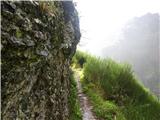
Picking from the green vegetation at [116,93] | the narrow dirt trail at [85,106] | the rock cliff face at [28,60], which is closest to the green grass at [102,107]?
the green vegetation at [116,93]

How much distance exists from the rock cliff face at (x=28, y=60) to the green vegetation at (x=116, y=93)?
9.47 ft

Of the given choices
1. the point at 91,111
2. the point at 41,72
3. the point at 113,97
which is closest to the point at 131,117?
the point at 91,111

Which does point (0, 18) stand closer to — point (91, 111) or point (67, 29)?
point (67, 29)

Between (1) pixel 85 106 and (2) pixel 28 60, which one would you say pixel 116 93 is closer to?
(1) pixel 85 106

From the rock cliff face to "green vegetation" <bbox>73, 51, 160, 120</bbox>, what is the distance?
289 centimetres

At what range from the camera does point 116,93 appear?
9008mm

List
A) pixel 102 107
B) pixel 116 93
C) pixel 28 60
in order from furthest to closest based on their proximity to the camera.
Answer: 1. pixel 116 93
2. pixel 102 107
3. pixel 28 60

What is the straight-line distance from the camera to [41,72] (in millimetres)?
4359

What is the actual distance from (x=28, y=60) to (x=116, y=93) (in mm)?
5870

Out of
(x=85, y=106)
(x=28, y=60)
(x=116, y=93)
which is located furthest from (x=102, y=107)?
(x=28, y=60)

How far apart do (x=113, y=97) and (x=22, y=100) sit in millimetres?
5480

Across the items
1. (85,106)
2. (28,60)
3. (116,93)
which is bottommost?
(85,106)

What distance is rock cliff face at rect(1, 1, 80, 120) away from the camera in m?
3.11

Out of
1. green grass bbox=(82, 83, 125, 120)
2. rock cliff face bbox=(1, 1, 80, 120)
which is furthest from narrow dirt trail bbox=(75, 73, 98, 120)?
rock cliff face bbox=(1, 1, 80, 120)
